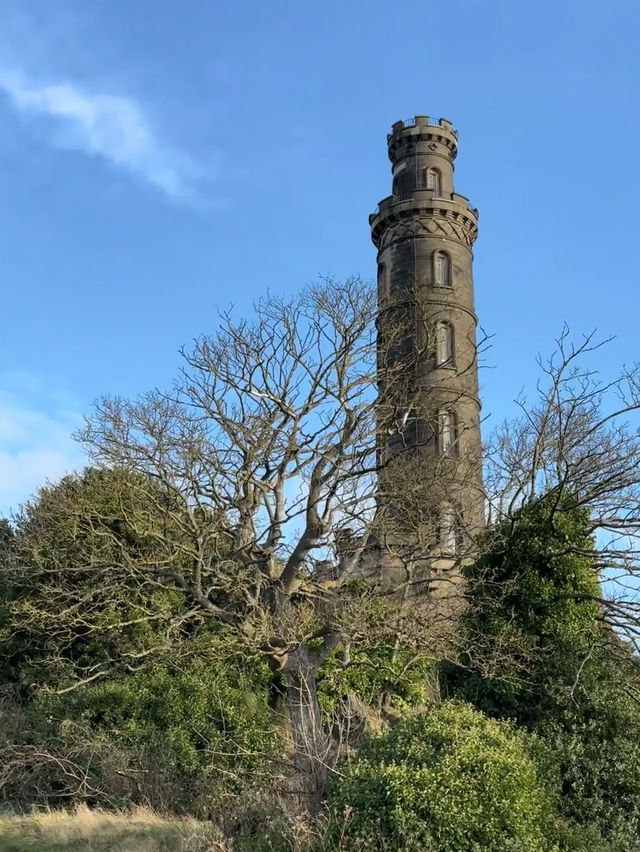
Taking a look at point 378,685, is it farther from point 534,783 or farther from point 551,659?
point 534,783

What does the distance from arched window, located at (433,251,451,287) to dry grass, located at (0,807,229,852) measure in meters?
26.5

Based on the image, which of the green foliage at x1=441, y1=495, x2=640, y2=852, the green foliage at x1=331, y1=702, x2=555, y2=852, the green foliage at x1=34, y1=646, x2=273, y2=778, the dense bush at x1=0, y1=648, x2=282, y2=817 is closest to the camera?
the green foliage at x1=331, y1=702, x2=555, y2=852

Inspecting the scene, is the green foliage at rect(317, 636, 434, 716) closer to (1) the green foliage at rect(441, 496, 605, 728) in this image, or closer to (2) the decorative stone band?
(1) the green foliage at rect(441, 496, 605, 728)

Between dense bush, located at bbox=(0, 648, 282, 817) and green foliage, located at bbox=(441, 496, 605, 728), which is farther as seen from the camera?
dense bush, located at bbox=(0, 648, 282, 817)

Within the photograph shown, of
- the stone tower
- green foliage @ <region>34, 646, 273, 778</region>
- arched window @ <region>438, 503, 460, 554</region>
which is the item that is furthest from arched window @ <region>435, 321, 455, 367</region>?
green foliage @ <region>34, 646, 273, 778</region>

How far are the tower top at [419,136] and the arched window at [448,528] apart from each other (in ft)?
80.4

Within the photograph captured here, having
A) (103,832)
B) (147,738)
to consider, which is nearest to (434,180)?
(147,738)

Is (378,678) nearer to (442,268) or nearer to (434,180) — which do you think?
(442,268)

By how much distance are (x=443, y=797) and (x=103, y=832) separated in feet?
19.0

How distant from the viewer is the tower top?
37.9 m

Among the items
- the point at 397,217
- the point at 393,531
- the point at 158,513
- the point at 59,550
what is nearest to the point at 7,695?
the point at 59,550

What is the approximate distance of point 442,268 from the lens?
35156 millimetres

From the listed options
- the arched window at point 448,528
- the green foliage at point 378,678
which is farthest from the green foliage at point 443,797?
the arched window at point 448,528

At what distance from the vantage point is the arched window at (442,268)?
3475 cm
